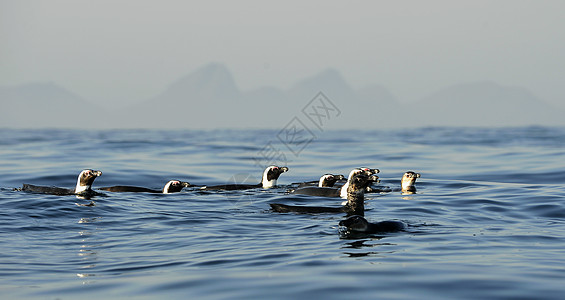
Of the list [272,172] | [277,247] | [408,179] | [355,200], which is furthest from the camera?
[272,172]

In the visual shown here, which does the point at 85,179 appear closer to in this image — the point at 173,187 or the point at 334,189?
the point at 173,187

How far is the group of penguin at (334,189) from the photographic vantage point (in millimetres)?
11969

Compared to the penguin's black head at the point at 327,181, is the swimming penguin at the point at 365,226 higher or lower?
lower

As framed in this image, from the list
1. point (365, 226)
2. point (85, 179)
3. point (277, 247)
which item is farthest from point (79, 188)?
point (365, 226)

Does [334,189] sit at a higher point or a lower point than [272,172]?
lower

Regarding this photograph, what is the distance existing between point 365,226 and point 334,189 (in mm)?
6304

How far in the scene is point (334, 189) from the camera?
1812cm

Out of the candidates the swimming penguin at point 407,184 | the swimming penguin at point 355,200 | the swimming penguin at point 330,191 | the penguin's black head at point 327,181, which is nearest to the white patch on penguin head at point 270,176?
the penguin's black head at point 327,181

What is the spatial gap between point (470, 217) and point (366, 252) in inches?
197

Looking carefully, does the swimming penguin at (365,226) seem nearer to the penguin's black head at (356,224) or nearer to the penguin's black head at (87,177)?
the penguin's black head at (356,224)

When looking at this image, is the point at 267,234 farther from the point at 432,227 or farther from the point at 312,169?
the point at 312,169

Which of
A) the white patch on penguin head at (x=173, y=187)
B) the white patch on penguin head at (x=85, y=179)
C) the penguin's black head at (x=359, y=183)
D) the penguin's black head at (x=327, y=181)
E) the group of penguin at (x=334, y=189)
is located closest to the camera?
the group of penguin at (x=334, y=189)

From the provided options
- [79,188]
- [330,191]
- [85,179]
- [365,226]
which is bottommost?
[365,226]

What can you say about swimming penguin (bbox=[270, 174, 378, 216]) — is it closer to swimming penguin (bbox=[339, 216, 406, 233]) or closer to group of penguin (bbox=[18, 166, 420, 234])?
group of penguin (bbox=[18, 166, 420, 234])
